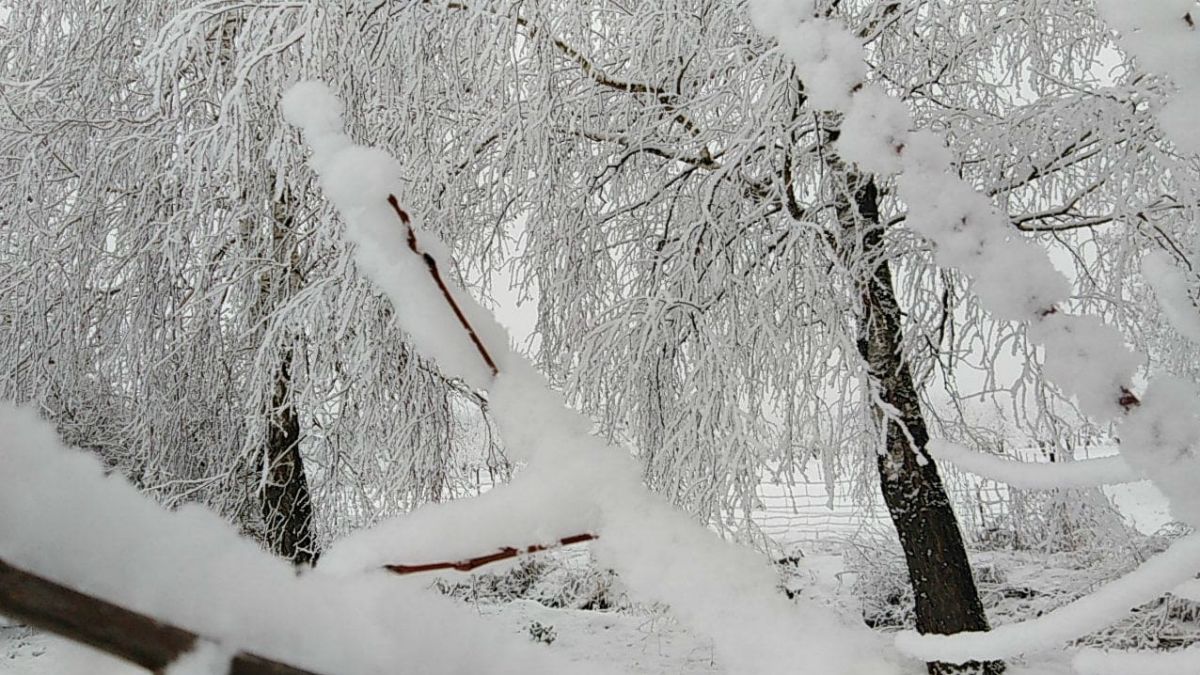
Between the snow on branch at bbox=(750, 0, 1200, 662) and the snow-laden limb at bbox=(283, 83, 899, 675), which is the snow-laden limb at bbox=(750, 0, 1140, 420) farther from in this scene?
the snow-laden limb at bbox=(283, 83, 899, 675)

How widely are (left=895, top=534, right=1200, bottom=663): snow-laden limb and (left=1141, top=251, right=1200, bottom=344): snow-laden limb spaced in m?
0.12

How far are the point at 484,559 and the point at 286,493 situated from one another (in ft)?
16.4

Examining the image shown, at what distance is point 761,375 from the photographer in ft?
13.2

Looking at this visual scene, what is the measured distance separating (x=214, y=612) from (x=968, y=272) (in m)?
0.35

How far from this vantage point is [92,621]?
187 millimetres

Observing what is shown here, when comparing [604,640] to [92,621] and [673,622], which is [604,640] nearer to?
[673,622]

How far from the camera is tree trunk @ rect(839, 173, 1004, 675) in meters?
3.92

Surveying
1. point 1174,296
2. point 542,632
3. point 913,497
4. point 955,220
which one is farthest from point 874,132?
point 542,632

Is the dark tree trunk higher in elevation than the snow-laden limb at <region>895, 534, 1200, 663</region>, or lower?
higher

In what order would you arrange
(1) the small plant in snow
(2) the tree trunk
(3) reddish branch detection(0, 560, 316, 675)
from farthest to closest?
(1) the small plant in snow
(2) the tree trunk
(3) reddish branch detection(0, 560, 316, 675)

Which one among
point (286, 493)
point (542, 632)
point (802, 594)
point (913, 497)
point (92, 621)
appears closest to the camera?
point (92, 621)

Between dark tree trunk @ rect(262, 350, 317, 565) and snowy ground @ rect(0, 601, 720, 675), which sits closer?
dark tree trunk @ rect(262, 350, 317, 565)

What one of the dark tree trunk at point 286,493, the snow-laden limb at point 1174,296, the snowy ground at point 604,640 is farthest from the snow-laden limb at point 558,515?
the dark tree trunk at point 286,493

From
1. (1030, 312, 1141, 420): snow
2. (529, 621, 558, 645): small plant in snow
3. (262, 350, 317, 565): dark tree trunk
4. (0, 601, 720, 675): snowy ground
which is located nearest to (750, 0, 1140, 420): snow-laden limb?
(1030, 312, 1141, 420): snow
